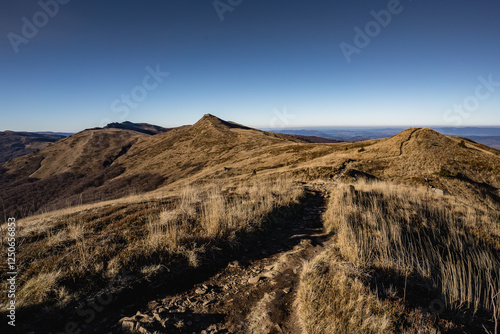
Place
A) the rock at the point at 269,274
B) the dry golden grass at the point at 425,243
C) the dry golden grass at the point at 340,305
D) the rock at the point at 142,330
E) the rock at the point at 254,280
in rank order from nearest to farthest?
the dry golden grass at the point at 340,305, the rock at the point at 142,330, the dry golden grass at the point at 425,243, the rock at the point at 254,280, the rock at the point at 269,274

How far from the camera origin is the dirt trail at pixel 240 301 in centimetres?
367

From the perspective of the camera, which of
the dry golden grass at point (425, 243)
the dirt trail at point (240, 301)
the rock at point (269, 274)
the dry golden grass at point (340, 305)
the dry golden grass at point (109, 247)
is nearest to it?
the dry golden grass at point (340, 305)

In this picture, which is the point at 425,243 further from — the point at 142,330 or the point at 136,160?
the point at 136,160

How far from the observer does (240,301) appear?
14.4 ft

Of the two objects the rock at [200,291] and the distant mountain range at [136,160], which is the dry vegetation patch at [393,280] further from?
the distant mountain range at [136,160]

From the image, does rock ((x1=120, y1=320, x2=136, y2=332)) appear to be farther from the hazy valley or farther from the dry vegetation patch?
the dry vegetation patch

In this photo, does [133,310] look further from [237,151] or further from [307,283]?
[237,151]

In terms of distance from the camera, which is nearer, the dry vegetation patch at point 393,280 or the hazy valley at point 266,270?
the dry vegetation patch at point 393,280

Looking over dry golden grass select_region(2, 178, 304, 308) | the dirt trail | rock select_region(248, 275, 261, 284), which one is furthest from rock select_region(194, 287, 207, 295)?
rock select_region(248, 275, 261, 284)

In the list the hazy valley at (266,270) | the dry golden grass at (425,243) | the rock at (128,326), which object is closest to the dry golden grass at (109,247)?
the hazy valley at (266,270)

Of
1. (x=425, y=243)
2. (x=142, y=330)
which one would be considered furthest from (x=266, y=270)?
(x=425, y=243)

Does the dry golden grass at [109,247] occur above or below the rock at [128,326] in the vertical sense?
above

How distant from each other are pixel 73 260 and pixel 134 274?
145cm

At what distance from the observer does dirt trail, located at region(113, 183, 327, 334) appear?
12.1 feet
